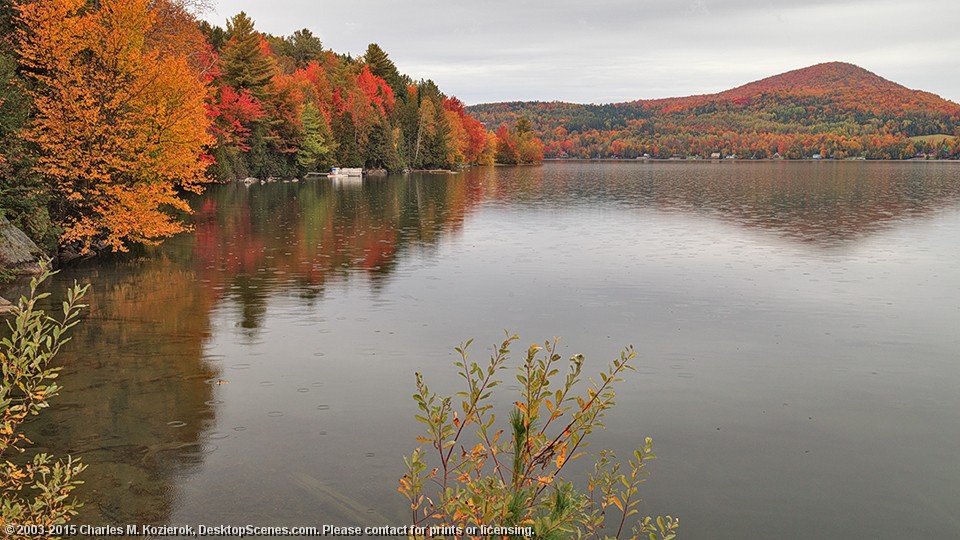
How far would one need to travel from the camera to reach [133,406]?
12766 millimetres

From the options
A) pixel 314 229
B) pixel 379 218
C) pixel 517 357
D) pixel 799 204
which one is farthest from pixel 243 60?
pixel 517 357

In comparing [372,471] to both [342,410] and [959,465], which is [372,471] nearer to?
[342,410]

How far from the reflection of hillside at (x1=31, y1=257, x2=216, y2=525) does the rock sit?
15.5 feet

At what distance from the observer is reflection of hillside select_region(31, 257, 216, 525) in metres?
9.81

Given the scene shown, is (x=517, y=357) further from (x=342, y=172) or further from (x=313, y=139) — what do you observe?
(x=342, y=172)

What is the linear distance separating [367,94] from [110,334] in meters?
106

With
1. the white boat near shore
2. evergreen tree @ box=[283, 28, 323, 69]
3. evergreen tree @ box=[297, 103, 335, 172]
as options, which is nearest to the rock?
evergreen tree @ box=[297, 103, 335, 172]

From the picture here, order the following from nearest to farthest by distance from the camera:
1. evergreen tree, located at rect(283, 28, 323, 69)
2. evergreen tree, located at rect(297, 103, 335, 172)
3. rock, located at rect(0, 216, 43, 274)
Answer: rock, located at rect(0, 216, 43, 274) < evergreen tree, located at rect(297, 103, 335, 172) < evergreen tree, located at rect(283, 28, 323, 69)

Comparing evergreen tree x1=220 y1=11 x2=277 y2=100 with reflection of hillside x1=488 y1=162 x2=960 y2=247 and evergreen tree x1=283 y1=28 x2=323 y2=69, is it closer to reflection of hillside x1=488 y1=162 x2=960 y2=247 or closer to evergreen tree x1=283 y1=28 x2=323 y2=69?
reflection of hillside x1=488 y1=162 x2=960 y2=247

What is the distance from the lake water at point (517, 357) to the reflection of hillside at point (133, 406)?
0.05 meters

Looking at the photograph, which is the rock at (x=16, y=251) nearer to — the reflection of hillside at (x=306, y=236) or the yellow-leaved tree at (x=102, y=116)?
the yellow-leaved tree at (x=102, y=116)

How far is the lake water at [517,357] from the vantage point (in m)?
9.90

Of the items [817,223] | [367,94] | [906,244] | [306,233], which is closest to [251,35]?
[367,94]

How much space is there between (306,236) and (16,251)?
14.0 m
